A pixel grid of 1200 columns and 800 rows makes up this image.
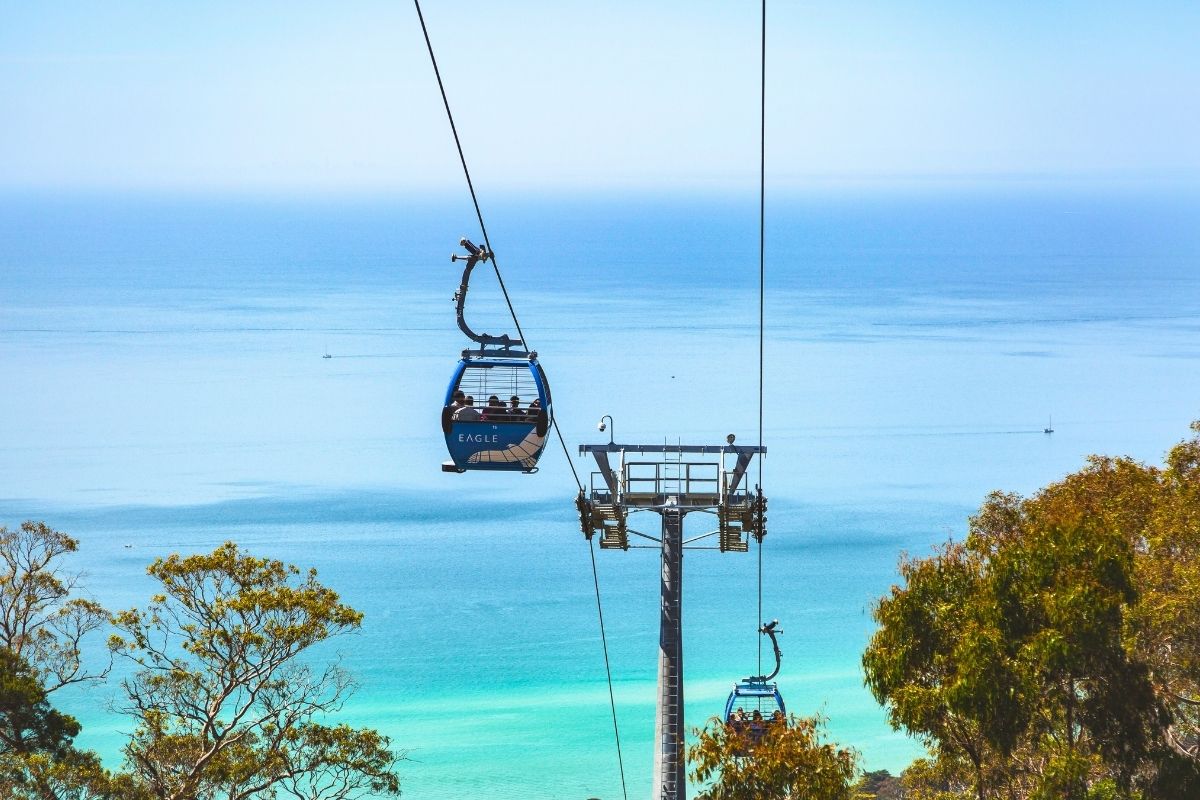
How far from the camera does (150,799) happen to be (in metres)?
19.2

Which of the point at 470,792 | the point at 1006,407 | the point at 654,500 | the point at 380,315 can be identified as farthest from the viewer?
the point at 380,315

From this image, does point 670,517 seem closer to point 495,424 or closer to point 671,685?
point 671,685

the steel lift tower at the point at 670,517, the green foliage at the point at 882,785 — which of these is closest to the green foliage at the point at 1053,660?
the steel lift tower at the point at 670,517

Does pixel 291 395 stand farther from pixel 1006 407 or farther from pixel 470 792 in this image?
pixel 470 792

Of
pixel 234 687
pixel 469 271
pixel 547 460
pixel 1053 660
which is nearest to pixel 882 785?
pixel 1053 660

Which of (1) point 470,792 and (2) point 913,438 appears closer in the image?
(1) point 470,792

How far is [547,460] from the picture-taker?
3607 inches

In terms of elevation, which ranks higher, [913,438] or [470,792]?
[913,438]

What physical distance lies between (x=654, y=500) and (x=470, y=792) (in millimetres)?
28939

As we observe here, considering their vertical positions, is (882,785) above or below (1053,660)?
below

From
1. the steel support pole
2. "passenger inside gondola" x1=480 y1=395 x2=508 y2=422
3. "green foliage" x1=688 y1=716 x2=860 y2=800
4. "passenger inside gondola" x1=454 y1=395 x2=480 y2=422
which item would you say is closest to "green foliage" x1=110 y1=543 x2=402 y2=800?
"passenger inside gondola" x1=454 y1=395 x2=480 y2=422

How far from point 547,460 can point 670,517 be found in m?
75.4

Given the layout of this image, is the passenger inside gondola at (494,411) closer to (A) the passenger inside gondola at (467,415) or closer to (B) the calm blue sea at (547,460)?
(A) the passenger inside gondola at (467,415)

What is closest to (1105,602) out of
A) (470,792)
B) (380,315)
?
(470,792)
